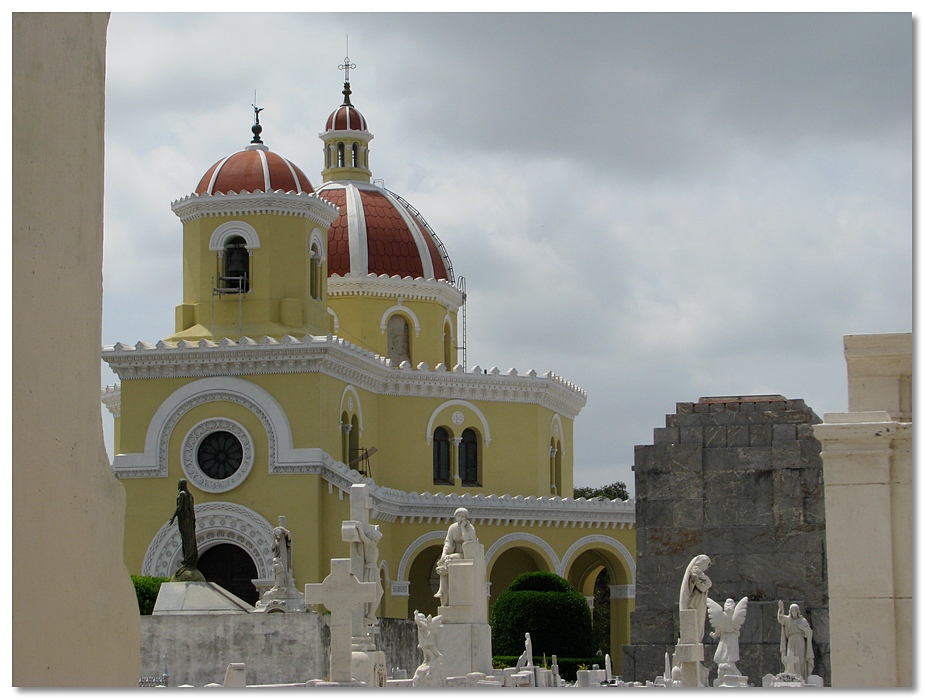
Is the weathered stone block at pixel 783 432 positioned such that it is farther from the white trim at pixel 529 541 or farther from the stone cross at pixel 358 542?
the white trim at pixel 529 541

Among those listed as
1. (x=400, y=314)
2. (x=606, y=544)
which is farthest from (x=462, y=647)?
(x=400, y=314)

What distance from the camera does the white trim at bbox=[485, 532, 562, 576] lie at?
40344 millimetres

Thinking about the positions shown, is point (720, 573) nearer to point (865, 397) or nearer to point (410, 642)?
point (410, 642)

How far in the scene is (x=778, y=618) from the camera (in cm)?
2255

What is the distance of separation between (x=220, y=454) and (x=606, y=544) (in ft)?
33.6

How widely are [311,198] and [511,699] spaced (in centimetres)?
3487

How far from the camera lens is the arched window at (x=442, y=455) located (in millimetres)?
42906

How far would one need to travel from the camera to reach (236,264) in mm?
40125

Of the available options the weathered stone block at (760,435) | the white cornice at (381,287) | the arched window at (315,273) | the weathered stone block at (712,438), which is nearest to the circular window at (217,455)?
the arched window at (315,273)

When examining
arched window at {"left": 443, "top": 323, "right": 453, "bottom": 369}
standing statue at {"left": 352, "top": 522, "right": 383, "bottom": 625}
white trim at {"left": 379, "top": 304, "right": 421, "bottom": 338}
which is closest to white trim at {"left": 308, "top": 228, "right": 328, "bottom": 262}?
white trim at {"left": 379, "top": 304, "right": 421, "bottom": 338}

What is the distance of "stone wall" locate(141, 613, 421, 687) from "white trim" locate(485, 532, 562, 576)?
619 inches

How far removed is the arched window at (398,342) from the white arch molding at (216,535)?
9.39 metres

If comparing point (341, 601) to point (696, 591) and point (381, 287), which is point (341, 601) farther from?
point (381, 287)

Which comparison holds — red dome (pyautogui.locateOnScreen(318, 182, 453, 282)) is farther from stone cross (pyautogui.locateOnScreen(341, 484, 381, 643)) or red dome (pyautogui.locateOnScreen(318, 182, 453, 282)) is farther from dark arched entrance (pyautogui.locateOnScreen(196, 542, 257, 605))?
stone cross (pyautogui.locateOnScreen(341, 484, 381, 643))
